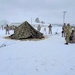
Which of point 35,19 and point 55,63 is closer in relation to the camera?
point 55,63

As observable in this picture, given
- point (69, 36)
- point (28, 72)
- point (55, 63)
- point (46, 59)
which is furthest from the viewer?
point (69, 36)

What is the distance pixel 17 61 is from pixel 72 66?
8.81 ft

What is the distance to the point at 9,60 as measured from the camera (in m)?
8.62

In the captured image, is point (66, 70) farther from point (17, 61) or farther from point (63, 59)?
point (17, 61)

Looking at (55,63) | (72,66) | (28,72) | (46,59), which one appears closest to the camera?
(28,72)

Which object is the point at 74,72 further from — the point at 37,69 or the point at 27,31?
the point at 27,31

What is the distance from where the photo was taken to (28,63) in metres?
8.15

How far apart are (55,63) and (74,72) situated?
1460mm

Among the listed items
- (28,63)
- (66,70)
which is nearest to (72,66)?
(66,70)

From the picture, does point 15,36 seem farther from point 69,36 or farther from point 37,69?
point 37,69

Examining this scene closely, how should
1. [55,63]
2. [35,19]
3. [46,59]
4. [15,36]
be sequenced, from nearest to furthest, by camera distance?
[55,63]
[46,59]
[15,36]
[35,19]

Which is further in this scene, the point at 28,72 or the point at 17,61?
the point at 17,61

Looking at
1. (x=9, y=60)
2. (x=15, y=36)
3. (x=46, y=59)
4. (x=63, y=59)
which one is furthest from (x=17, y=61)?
(x=15, y=36)

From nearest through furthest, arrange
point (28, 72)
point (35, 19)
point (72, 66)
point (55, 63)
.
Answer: point (28, 72) → point (72, 66) → point (55, 63) → point (35, 19)
